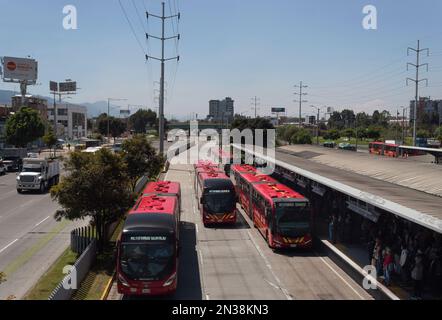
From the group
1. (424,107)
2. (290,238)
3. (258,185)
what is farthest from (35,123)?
(424,107)

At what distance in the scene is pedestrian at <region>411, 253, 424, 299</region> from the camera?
15859mm

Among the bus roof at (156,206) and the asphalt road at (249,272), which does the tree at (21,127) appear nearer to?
the asphalt road at (249,272)

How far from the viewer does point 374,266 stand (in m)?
18.9

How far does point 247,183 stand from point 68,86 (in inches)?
4028

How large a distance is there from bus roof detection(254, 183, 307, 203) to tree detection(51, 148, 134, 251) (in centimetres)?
673

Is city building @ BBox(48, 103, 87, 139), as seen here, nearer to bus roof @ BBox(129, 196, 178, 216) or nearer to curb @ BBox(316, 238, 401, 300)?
bus roof @ BBox(129, 196, 178, 216)

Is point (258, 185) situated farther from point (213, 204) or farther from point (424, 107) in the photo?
point (424, 107)

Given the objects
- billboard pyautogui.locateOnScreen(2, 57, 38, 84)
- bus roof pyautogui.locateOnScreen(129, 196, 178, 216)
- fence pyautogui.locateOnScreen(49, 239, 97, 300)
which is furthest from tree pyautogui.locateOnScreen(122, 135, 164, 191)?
billboard pyautogui.locateOnScreen(2, 57, 38, 84)

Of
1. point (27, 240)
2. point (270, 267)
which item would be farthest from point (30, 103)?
point (270, 267)

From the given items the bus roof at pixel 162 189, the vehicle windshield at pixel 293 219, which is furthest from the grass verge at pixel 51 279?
the vehicle windshield at pixel 293 219

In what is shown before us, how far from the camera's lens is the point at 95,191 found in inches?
817

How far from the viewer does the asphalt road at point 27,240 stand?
18.8m

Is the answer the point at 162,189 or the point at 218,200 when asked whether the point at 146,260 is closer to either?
the point at 162,189
